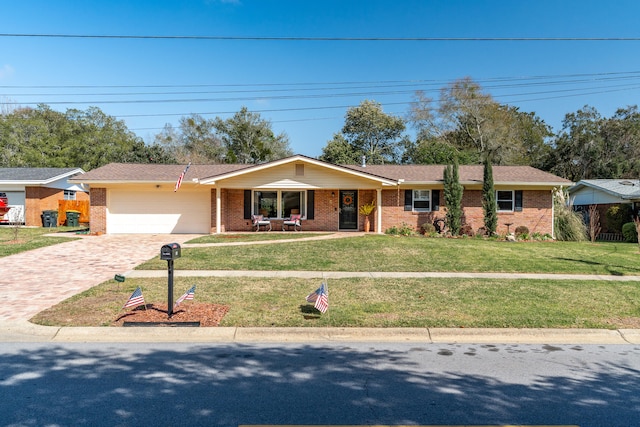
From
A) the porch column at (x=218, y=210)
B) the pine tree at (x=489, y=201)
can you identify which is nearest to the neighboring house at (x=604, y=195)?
the pine tree at (x=489, y=201)

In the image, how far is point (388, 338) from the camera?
6.44 meters

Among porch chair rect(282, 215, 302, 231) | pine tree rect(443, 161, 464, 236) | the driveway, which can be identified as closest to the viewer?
the driveway

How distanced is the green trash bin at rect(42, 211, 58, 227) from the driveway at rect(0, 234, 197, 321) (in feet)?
35.8

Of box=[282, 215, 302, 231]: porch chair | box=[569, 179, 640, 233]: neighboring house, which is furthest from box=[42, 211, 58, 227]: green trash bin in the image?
box=[569, 179, 640, 233]: neighboring house

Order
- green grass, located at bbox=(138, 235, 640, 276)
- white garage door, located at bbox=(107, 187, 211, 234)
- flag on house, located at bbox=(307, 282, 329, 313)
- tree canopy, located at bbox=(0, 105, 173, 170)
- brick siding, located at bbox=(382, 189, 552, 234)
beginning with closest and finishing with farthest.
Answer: flag on house, located at bbox=(307, 282, 329, 313) → green grass, located at bbox=(138, 235, 640, 276) → white garage door, located at bbox=(107, 187, 211, 234) → brick siding, located at bbox=(382, 189, 552, 234) → tree canopy, located at bbox=(0, 105, 173, 170)

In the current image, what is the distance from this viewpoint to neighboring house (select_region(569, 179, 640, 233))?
24.0 m

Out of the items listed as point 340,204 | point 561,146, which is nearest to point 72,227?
point 340,204

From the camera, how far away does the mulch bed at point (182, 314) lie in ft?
22.4

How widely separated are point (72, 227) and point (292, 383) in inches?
1017

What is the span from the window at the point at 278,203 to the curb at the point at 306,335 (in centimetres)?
1573

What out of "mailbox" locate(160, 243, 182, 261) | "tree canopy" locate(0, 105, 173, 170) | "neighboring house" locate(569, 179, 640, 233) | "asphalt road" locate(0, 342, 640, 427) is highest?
"tree canopy" locate(0, 105, 173, 170)

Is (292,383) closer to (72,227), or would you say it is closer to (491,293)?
(491,293)

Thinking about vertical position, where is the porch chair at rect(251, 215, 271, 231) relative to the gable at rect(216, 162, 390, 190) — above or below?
below

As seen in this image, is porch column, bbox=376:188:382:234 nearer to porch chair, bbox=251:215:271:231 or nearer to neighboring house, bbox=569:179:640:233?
porch chair, bbox=251:215:271:231
